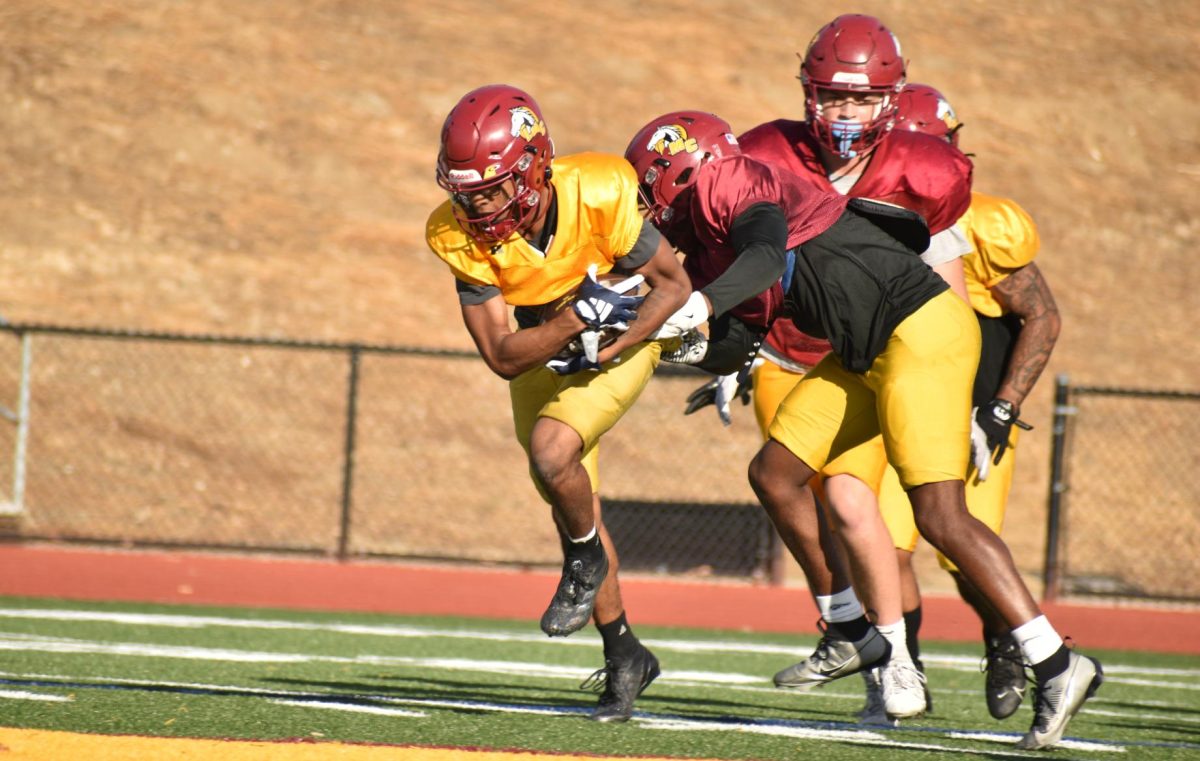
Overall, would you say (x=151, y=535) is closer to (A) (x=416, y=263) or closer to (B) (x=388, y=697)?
(A) (x=416, y=263)

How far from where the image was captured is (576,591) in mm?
4664

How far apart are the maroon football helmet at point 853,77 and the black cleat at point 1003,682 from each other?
1.85 meters

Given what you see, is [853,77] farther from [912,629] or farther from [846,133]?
[912,629]

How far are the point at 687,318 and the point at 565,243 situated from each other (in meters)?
0.49

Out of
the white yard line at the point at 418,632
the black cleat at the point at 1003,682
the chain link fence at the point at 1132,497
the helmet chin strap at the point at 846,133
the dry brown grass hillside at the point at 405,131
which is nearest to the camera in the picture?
the helmet chin strap at the point at 846,133

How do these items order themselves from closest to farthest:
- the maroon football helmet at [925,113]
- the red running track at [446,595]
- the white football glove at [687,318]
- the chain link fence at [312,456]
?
the white football glove at [687,318], the maroon football helmet at [925,113], the red running track at [446,595], the chain link fence at [312,456]

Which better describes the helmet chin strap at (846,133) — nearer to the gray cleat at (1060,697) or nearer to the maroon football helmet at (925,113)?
the maroon football helmet at (925,113)

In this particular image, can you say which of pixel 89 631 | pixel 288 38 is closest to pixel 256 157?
pixel 288 38

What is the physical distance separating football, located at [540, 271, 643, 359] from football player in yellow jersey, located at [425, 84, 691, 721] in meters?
0.01

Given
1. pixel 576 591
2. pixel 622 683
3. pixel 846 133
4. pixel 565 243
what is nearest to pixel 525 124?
pixel 565 243

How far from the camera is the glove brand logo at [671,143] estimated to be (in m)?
4.96

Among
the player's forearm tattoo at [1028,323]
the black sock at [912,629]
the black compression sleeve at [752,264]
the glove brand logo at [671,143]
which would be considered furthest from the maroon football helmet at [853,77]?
the black sock at [912,629]

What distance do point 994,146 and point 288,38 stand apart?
9926 millimetres

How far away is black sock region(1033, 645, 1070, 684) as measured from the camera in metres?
4.14
